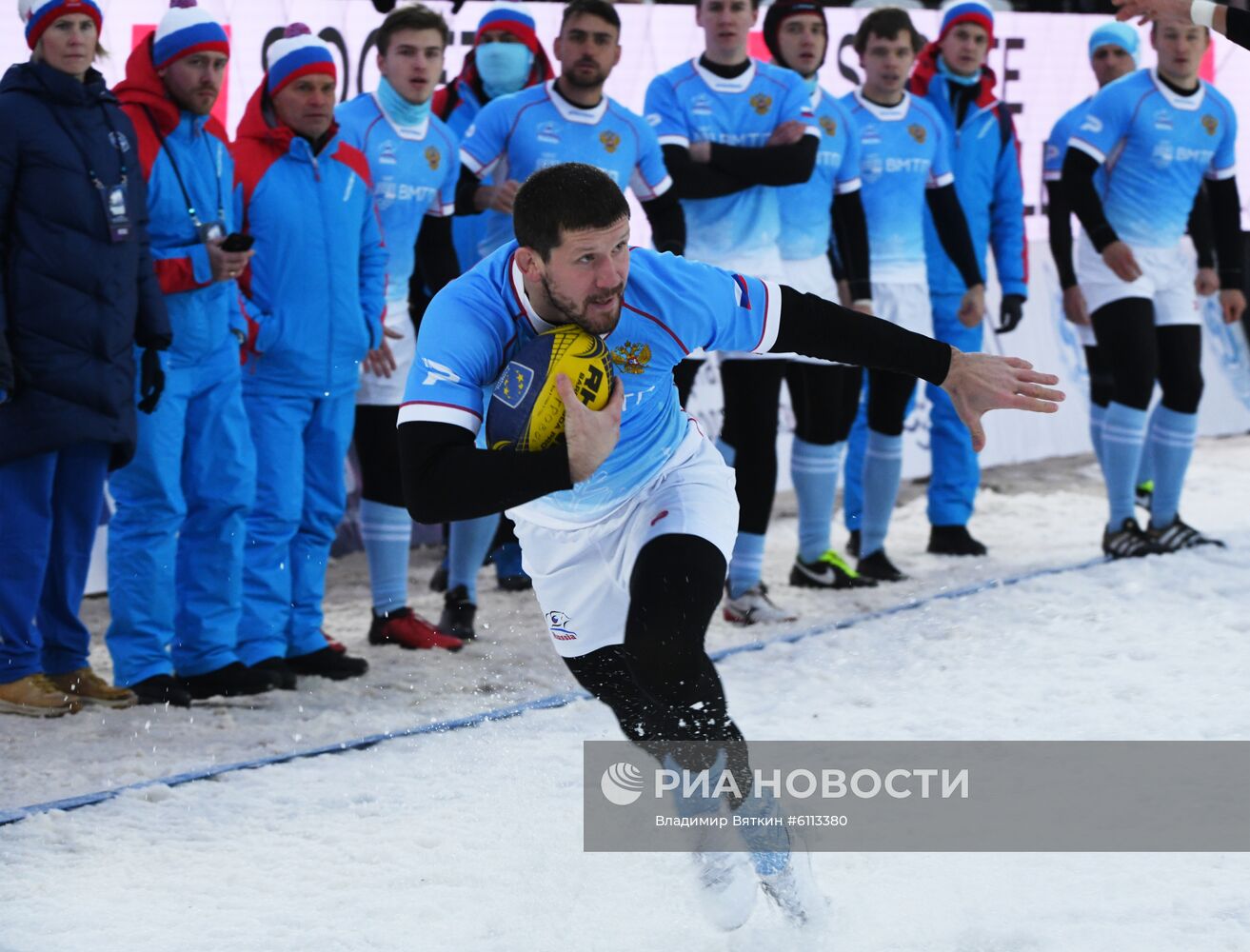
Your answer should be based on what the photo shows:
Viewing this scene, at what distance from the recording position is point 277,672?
248 inches

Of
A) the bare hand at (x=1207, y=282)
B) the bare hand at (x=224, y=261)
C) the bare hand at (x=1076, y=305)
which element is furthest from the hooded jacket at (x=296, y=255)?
the bare hand at (x=1207, y=282)

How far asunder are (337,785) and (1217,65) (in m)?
9.35

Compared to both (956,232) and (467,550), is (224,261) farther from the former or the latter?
(956,232)

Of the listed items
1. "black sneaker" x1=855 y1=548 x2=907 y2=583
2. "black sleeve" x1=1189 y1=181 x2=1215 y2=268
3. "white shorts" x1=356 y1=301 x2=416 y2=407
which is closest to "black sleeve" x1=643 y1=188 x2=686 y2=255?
"white shorts" x1=356 y1=301 x2=416 y2=407

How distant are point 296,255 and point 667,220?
165 centimetres

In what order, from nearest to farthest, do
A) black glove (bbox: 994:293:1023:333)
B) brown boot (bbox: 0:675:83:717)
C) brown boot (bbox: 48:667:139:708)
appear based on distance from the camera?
brown boot (bbox: 0:675:83:717), brown boot (bbox: 48:667:139:708), black glove (bbox: 994:293:1023:333)

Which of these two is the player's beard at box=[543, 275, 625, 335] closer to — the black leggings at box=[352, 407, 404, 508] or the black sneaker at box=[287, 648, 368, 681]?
the black sneaker at box=[287, 648, 368, 681]

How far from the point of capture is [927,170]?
26.9 ft

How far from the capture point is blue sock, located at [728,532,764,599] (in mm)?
7336

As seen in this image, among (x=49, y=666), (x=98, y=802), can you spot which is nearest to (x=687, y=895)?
(x=98, y=802)

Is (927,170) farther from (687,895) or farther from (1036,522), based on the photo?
(687,895)

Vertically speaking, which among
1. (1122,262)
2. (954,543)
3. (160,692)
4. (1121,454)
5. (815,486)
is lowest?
(954,543)

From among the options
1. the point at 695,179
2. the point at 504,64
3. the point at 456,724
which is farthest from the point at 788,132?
the point at 456,724

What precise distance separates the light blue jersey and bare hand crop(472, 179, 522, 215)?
1999 millimetres
